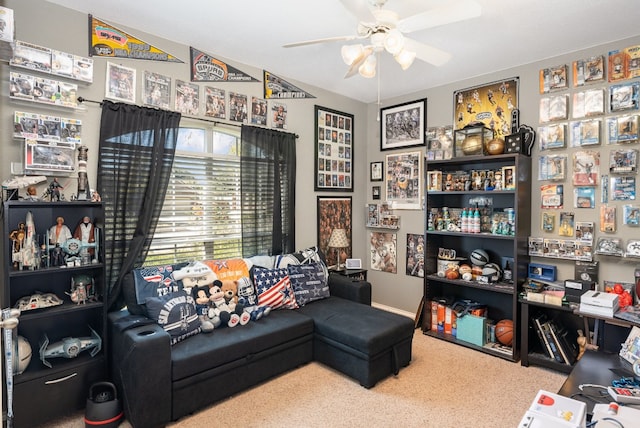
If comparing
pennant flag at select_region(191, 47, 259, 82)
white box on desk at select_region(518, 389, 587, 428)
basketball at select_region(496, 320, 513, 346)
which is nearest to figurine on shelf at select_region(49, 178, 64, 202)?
pennant flag at select_region(191, 47, 259, 82)

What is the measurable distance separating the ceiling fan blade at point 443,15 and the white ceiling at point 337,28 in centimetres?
39

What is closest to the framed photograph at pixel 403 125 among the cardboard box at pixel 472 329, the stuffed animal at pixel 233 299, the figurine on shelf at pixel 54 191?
the cardboard box at pixel 472 329

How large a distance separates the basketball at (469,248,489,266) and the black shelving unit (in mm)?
103

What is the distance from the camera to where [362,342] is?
8.86ft

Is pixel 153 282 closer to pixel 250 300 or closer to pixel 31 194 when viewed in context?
pixel 250 300

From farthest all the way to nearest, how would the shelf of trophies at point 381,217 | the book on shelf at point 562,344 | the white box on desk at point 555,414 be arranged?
1. the shelf of trophies at point 381,217
2. the book on shelf at point 562,344
3. the white box on desk at point 555,414

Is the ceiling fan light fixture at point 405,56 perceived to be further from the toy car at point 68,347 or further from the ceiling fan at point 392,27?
the toy car at point 68,347

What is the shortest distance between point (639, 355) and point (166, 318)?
2.95 m

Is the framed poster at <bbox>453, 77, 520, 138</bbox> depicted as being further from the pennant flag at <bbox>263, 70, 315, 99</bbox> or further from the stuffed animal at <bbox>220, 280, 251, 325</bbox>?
the stuffed animal at <bbox>220, 280, 251, 325</bbox>

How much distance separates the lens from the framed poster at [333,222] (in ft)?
14.3

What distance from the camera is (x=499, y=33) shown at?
2.86m

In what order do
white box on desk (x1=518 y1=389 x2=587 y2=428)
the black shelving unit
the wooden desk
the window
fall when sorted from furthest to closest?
1. the black shelving unit
2. the window
3. the wooden desk
4. white box on desk (x1=518 y1=389 x2=587 y2=428)

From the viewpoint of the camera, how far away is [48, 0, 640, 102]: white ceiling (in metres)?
2.48

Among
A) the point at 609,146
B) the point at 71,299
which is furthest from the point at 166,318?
the point at 609,146
